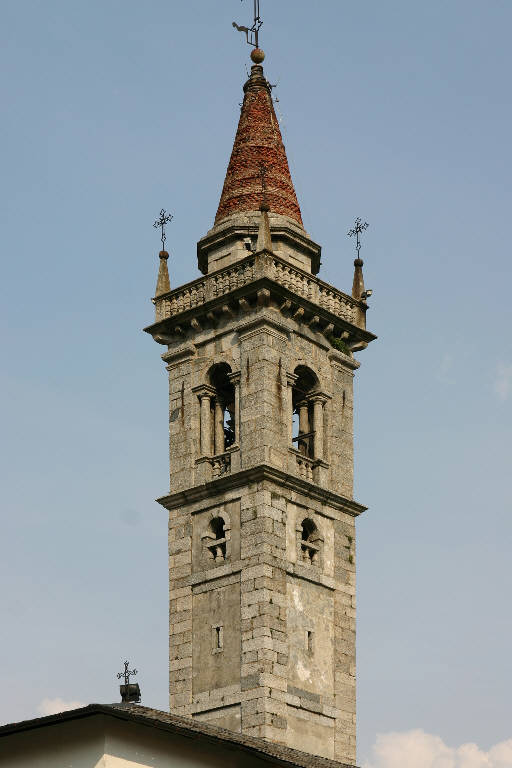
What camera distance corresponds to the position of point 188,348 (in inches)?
1928

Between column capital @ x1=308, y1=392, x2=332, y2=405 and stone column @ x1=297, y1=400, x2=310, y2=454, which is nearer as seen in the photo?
column capital @ x1=308, y1=392, x2=332, y2=405

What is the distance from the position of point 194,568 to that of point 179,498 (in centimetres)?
214

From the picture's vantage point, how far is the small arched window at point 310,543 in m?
46.1

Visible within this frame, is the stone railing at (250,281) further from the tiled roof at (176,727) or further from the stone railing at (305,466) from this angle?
the tiled roof at (176,727)

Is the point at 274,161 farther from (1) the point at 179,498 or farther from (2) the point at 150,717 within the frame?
(2) the point at 150,717

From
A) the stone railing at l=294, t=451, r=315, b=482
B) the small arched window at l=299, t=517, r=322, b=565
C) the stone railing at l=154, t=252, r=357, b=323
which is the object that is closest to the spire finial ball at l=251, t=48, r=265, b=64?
the stone railing at l=154, t=252, r=357, b=323

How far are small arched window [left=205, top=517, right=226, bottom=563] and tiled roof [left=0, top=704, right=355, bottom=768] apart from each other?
29.8 ft

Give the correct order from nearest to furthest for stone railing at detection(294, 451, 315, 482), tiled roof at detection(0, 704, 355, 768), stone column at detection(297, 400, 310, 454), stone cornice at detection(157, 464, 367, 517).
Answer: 1. tiled roof at detection(0, 704, 355, 768)
2. stone cornice at detection(157, 464, 367, 517)
3. stone railing at detection(294, 451, 315, 482)
4. stone column at detection(297, 400, 310, 454)

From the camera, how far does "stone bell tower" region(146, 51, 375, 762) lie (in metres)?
44.2

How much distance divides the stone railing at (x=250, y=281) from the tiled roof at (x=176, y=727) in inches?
588

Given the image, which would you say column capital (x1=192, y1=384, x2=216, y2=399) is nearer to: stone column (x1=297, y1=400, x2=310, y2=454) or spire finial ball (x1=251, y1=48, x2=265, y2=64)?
stone column (x1=297, y1=400, x2=310, y2=454)

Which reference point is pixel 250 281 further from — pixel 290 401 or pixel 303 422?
pixel 303 422

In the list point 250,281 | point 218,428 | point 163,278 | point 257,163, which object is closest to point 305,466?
point 218,428

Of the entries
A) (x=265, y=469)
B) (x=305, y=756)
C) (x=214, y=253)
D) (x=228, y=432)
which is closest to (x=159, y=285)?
(x=214, y=253)
